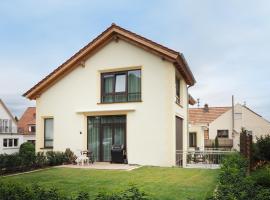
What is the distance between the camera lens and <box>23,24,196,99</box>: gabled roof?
1952 centimetres

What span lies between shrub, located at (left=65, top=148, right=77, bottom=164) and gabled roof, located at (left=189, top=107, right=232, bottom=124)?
94.3 feet

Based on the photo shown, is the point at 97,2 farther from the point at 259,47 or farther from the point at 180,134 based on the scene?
the point at 180,134

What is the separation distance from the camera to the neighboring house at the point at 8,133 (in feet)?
192

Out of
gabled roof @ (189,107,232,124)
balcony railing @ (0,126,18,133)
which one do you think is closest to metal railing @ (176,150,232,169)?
gabled roof @ (189,107,232,124)

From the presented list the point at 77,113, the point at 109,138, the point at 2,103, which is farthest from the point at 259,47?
the point at 2,103

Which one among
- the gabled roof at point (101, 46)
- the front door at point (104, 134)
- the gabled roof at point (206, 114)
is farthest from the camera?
the gabled roof at point (206, 114)

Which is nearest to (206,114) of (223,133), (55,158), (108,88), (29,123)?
(223,133)

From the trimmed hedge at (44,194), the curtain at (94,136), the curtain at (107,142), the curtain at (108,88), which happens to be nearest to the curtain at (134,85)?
the curtain at (108,88)

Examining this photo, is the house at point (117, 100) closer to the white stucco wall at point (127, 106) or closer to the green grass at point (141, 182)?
the white stucco wall at point (127, 106)

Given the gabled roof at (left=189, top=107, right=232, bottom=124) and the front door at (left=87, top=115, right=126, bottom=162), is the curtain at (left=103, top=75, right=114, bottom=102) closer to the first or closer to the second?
the front door at (left=87, top=115, right=126, bottom=162)

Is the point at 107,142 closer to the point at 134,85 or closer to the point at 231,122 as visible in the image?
the point at 134,85

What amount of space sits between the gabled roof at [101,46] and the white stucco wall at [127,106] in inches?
12.5

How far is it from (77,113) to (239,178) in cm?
1503

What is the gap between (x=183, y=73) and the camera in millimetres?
22875
